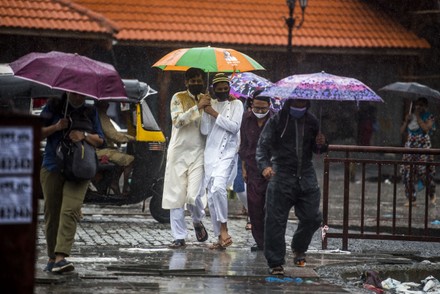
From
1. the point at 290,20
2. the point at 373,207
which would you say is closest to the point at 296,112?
the point at 373,207

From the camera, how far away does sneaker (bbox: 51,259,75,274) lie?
9.48 meters

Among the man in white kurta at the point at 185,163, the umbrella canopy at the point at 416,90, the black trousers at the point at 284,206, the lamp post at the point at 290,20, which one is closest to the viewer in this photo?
the black trousers at the point at 284,206

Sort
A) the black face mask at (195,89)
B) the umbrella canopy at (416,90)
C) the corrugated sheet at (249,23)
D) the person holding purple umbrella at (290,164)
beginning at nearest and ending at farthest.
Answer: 1. the person holding purple umbrella at (290,164)
2. the black face mask at (195,89)
3. the umbrella canopy at (416,90)
4. the corrugated sheet at (249,23)

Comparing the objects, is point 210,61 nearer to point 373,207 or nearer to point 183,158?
point 183,158

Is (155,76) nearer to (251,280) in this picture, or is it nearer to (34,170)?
(251,280)

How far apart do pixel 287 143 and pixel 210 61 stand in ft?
6.21

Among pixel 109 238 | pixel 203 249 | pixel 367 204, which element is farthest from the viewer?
pixel 367 204

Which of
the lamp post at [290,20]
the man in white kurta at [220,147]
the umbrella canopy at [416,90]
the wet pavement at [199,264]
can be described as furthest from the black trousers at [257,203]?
the lamp post at [290,20]

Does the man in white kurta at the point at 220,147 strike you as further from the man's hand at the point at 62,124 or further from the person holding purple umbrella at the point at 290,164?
the man's hand at the point at 62,124

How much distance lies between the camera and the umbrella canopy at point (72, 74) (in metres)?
9.32

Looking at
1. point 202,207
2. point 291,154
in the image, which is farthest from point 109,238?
point 291,154

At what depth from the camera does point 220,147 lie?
11969mm

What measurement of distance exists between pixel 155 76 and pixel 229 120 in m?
18.5

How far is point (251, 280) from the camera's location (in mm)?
9781
